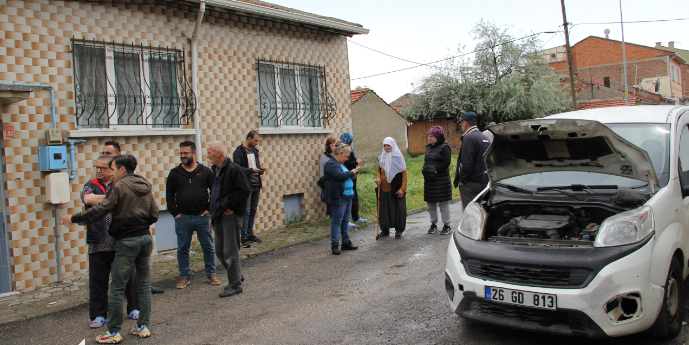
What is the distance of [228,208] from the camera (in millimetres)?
5750

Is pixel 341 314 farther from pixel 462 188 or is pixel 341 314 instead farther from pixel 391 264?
pixel 462 188

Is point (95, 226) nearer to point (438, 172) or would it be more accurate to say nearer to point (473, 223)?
point (473, 223)

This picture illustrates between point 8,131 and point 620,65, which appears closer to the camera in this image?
point 8,131

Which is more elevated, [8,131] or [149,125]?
[149,125]

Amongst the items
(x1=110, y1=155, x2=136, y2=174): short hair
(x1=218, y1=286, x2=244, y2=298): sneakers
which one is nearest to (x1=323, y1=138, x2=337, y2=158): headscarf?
(x1=218, y1=286, x2=244, y2=298): sneakers

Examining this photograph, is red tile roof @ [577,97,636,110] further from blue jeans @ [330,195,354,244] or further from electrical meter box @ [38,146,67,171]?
electrical meter box @ [38,146,67,171]

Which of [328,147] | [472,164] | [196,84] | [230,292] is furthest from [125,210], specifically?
[328,147]

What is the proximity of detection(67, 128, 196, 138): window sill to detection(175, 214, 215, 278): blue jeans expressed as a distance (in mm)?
2052

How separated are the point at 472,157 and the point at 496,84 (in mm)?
25470

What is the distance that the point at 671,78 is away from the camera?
154 feet

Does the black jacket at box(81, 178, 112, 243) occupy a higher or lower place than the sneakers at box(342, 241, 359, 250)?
higher

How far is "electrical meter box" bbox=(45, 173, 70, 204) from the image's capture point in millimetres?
6508

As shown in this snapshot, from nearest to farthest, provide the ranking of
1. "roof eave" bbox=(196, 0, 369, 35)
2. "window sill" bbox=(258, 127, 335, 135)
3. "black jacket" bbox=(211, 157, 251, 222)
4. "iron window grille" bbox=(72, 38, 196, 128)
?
"black jacket" bbox=(211, 157, 251, 222), "iron window grille" bbox=(72, 38, 196, 128), "roof eave" bbox=(196, 0, 369, 35), "window sill" bbox=(258, 127, 335, 135)

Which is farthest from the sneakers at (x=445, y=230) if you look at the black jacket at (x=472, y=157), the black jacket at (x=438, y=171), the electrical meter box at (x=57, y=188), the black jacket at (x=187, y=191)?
the electrical meter box at (x=57, y=188)
